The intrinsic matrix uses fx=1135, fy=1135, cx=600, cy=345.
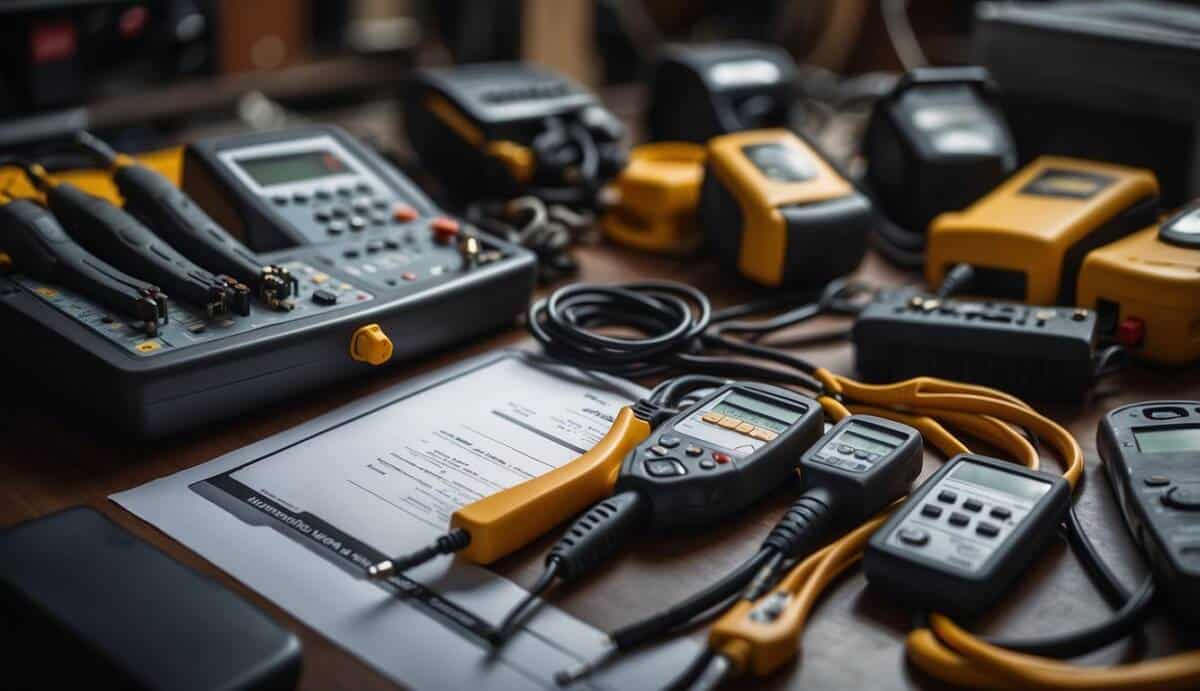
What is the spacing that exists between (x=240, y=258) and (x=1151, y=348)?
61 cm

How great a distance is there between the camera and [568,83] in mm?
1091

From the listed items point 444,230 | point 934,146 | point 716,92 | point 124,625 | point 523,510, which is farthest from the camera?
point 716,92

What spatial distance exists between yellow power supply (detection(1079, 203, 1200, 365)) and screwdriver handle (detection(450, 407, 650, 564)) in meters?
0.37

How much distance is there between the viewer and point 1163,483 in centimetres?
57

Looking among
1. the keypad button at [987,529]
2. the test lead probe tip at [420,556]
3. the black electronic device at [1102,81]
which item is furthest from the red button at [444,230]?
the black electronic device at [1102,81]

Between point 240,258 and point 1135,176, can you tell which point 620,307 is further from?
point 1135,176

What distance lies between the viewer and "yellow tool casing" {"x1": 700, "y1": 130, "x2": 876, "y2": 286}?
0.86 meters

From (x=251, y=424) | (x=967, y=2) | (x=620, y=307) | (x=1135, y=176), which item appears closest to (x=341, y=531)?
(x=251, y=424)

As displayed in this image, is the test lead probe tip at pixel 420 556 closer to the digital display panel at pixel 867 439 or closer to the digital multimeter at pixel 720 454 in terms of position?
the digital multimeter at pixel 720 454

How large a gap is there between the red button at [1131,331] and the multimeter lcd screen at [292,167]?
58 centimetres

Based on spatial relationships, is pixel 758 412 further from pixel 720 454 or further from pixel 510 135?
pixel 510 135

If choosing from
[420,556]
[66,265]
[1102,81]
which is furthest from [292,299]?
[1102,81]

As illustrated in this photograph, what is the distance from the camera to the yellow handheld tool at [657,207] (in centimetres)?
96

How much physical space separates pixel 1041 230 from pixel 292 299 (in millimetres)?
532
